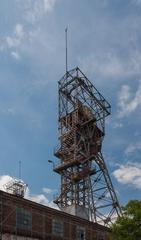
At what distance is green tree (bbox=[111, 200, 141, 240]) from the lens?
116 ft

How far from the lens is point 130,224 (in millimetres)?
35812

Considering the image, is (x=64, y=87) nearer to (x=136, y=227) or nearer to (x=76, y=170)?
(x=76, y=170)

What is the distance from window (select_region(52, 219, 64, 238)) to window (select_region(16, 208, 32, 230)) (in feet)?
12.2

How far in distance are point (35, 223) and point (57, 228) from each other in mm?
3629

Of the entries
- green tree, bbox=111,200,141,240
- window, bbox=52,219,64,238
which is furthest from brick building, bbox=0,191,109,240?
green tree, bbox=111,200,141,240

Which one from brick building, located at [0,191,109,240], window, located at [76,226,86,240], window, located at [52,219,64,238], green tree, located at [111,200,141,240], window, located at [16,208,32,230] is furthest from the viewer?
window, located at [76,226,86,240]

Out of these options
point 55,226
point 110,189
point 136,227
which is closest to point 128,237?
point 136,227

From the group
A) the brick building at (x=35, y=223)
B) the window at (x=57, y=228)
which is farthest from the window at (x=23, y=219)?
the window at (x=57, y=228)

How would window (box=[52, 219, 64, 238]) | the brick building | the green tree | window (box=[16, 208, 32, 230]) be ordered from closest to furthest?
the brick building
the green tree
window (box=[16, 208, 32, 230])
window (box=[52, 219, 64, 238])

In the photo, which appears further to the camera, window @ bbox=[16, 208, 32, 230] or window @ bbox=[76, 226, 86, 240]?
window @ bbox=[76, 226, 86, 240]

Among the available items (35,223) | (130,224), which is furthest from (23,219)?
(130,224)

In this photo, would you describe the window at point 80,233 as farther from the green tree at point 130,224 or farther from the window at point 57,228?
the green tree at point 130,224

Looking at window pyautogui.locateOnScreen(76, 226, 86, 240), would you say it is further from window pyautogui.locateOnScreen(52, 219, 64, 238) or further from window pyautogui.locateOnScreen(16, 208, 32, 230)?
window pyautogui.locateOnScreen(16, 208, 32, 230)

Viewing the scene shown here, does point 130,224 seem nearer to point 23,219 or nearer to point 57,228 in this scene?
point 57,228
